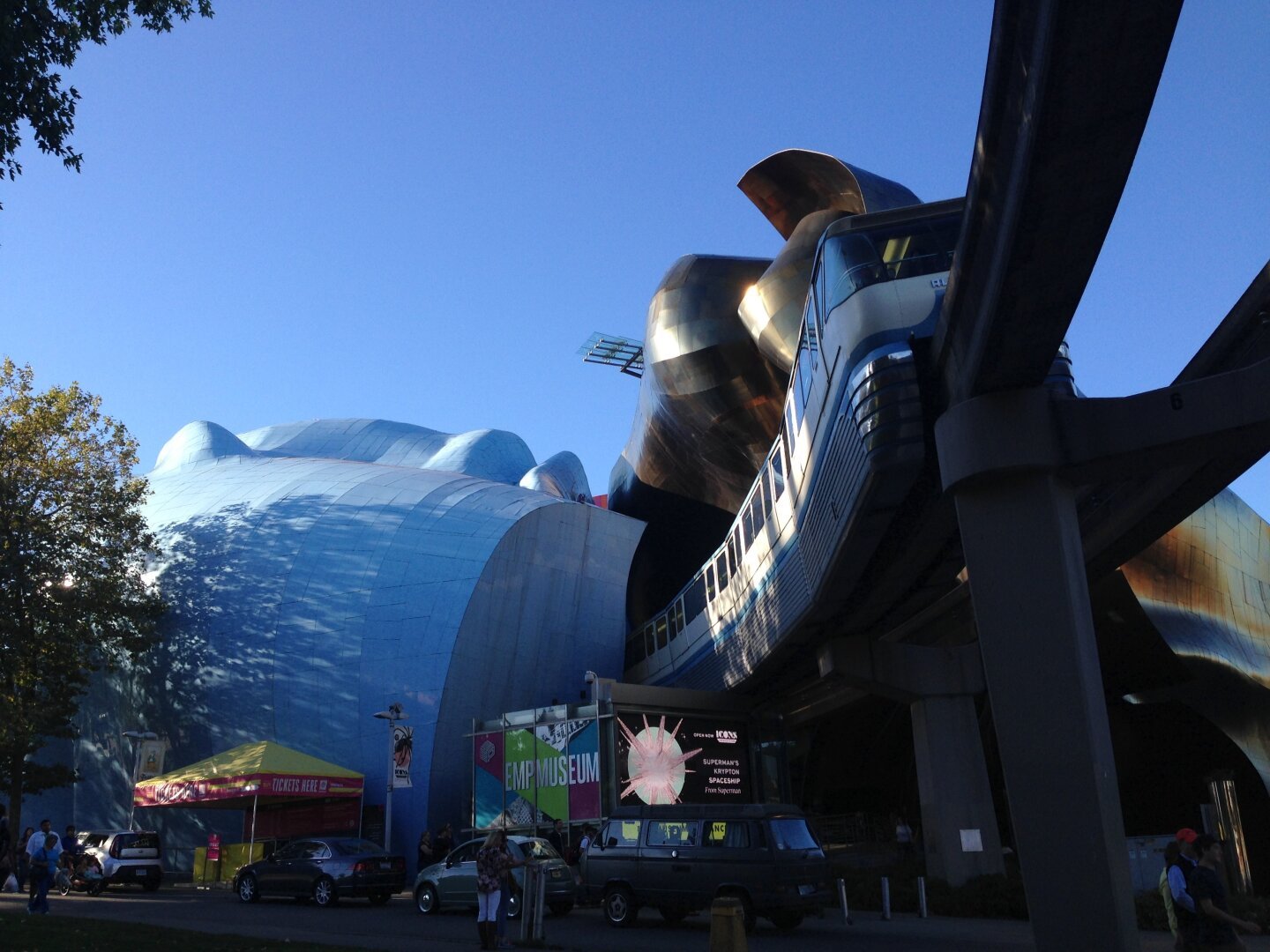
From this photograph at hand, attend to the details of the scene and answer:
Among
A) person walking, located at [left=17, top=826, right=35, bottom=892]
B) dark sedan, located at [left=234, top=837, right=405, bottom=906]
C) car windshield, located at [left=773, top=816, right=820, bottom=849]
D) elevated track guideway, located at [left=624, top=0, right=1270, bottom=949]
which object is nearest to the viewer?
elevated track guideway, located at [left=624, top=0, right=1270, bottom=949]

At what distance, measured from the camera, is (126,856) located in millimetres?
26703

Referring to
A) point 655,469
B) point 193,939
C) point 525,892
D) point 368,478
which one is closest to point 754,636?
point 525,892

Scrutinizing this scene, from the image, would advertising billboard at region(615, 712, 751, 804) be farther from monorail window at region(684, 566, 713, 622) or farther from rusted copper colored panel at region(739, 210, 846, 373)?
rusted copper colored panel at region(739, 210, 846, 373)

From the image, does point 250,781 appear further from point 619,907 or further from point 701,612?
point 701,612

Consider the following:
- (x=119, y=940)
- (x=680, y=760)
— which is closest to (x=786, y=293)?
(x=680, y=760)

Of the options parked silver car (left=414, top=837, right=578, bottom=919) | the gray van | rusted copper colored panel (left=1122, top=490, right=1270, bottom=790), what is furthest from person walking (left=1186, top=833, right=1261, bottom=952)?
rusted copper colored panel (left=1122, top=490, right=1270, bottom=790)

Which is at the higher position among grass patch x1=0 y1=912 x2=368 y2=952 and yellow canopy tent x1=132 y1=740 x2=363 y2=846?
yellow canopy tent x1=132 y1=740 x2=363 y2=846

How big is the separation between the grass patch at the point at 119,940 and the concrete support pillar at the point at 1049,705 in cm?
802

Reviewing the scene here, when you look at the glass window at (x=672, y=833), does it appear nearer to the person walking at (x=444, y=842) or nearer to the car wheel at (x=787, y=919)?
the car wheel at (x=787, y=919)

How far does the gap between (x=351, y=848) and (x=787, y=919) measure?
11249 mm

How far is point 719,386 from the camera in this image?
4072cm

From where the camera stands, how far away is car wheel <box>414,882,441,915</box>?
67.3 feet

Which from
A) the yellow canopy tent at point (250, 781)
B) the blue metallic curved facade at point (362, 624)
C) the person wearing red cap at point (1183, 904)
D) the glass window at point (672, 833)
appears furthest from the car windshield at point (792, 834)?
the blue metallic curved facade at point (362, 624)

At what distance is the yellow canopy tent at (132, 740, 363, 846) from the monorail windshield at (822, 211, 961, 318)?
2027cm
